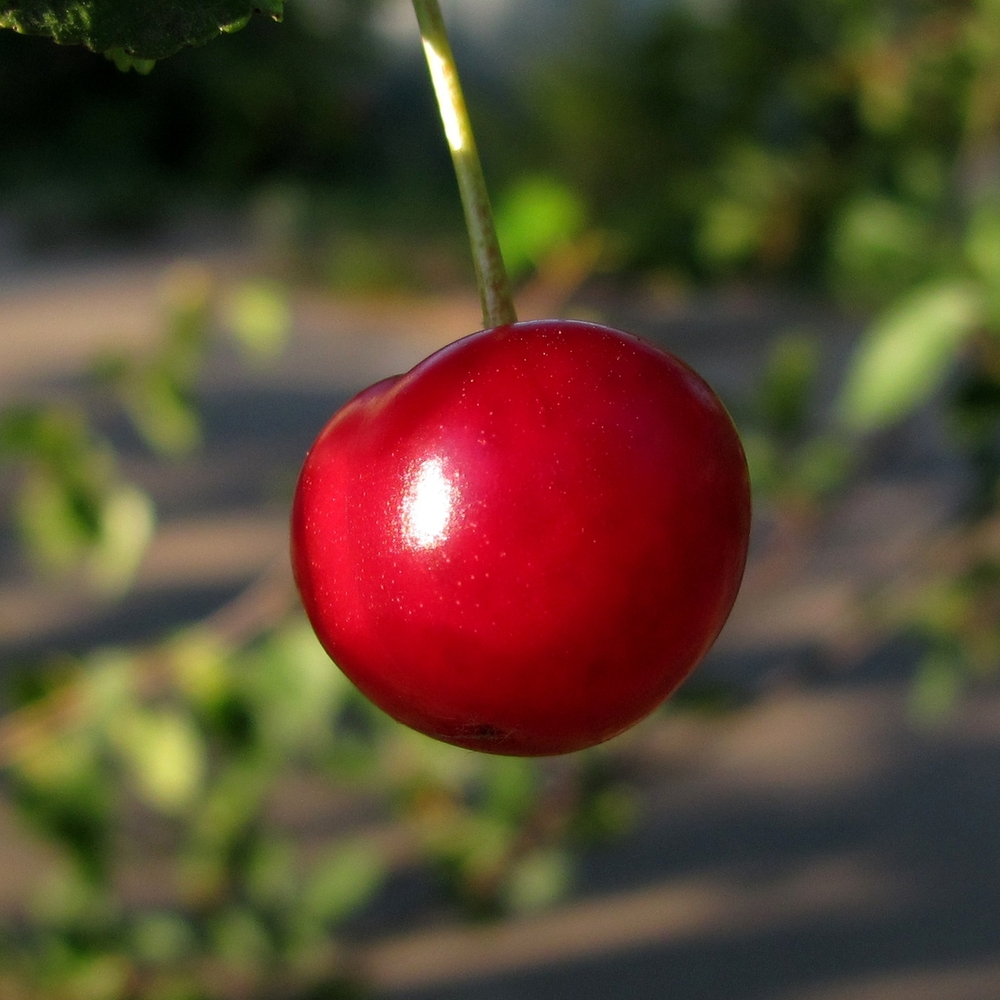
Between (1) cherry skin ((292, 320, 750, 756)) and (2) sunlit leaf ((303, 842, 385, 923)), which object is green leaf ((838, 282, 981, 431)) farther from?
(2) sunlit leaf ((303, 842, 385, 923))

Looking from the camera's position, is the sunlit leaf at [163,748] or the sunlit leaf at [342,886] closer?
the sunlit leaf at [163,748]

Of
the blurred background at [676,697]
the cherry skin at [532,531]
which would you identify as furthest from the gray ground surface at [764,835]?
the cherry skin at [532,531]

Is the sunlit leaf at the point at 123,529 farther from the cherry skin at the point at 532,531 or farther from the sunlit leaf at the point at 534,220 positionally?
the cherry skin at the point at 532,531

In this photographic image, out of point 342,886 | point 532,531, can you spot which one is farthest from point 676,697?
point 532,531

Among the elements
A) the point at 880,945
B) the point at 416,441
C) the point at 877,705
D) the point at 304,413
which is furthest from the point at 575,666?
the point at 304,413

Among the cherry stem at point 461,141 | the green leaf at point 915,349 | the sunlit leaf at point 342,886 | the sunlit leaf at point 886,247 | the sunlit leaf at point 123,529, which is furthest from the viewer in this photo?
the sunlit leaf at point 342,886

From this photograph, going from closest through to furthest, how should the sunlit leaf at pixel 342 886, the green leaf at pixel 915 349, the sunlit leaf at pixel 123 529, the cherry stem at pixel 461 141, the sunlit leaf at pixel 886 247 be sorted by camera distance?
the cherry stem at pixel 461 141 → the green leaf at pixel 915 349 → the sunlit leaf at pixel 886 247 → the sunlit leaf at pixel 123 529 → the sunlit leaf at pixel 342 886

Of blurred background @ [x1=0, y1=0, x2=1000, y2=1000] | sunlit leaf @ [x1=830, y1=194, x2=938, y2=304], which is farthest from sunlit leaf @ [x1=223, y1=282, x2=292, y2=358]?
sunlit leaf @ [x1=830, y1=194, x2=938, y2=304]
